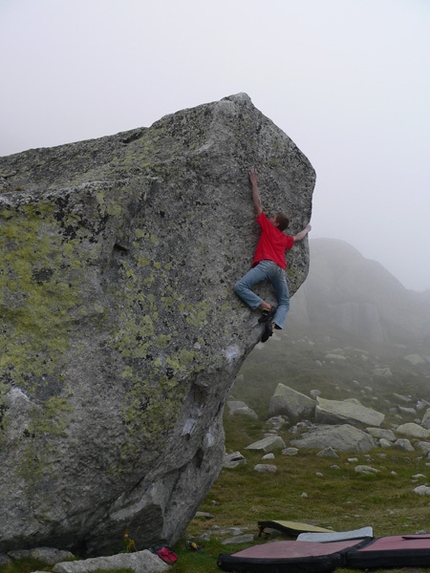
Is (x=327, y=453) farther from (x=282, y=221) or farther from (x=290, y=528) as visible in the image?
(x=282, y=221)

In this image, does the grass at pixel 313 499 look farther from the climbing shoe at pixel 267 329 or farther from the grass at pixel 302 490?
the climbing shoe at pixel 267 329

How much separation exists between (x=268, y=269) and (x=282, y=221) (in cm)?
134

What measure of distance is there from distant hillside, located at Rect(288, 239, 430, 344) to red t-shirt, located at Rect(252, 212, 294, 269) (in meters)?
85.0

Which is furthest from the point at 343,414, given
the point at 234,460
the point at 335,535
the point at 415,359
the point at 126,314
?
the point at 415,359

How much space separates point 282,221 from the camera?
13.2 m

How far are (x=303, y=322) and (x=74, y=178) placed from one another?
297 ft

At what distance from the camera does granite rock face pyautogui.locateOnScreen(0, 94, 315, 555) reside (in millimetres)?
9859

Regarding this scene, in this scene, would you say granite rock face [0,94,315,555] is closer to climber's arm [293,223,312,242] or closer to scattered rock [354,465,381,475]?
climber's arm [293,223,312,242]

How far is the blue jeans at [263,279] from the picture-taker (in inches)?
501

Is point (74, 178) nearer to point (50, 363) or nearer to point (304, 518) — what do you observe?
point (50, 363)

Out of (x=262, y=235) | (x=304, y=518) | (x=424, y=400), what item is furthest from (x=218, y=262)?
(x=424, y=400)

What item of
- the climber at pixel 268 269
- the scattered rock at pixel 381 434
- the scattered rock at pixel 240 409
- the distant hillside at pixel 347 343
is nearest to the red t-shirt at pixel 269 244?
the climber at pixel 268 269

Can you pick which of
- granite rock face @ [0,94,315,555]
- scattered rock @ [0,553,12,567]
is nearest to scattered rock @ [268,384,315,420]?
granite rock face @ [0,94,315,555]

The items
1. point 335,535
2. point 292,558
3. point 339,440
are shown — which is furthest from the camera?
point 339,440
